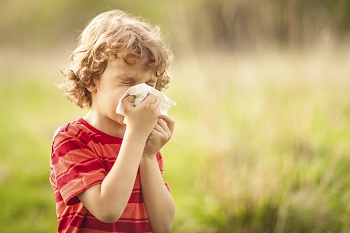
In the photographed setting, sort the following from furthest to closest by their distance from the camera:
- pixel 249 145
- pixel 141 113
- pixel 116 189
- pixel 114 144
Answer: pixel 249 145, pixel 114 144, pixel 141 113, pixel 116 189

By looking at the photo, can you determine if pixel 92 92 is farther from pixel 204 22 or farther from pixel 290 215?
pixel 204 22

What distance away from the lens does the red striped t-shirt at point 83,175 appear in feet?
6.98

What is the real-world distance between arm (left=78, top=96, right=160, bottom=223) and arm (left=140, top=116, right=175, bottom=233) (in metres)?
0.10

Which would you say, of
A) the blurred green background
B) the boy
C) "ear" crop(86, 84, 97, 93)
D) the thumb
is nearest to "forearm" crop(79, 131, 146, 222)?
the boy

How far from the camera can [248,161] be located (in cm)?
453

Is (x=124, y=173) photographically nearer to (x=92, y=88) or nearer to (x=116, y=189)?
(x=116, y=189)

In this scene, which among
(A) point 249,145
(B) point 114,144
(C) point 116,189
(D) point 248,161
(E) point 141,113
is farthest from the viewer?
(A) point 249,145

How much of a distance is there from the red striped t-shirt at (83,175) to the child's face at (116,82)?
0.31ft

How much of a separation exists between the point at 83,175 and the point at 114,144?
21 cm

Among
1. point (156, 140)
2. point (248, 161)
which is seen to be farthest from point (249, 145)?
point (156, 140)

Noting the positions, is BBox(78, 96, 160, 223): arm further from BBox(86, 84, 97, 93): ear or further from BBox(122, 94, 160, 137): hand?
BBox(86, 84, 97, 93): ear

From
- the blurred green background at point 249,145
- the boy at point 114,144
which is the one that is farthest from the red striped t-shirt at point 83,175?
the blurred green background at point 249,145

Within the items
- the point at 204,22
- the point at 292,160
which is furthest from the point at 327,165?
the point at 204,22

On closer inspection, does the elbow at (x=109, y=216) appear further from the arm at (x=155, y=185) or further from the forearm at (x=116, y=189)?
the arm at (x=155, y=185)
